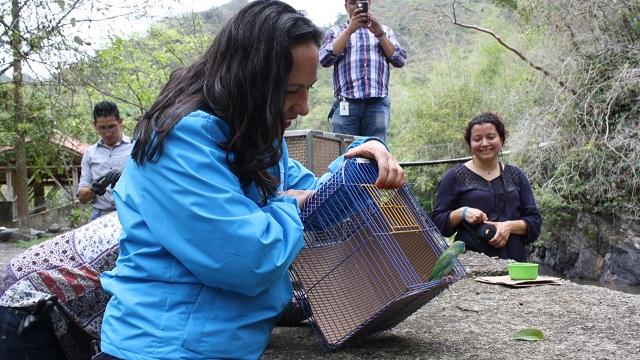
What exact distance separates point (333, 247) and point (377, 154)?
30cm

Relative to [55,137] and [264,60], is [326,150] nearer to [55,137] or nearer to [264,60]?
[264,60]

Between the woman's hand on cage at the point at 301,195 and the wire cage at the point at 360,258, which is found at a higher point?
the woman's hand on cage at the point at 301,195

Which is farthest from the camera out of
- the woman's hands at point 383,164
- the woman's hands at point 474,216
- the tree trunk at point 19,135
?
the tree trunk at point 19,135

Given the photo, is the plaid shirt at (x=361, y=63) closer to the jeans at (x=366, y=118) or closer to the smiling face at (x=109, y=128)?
the jeans at (x=366, y=118)

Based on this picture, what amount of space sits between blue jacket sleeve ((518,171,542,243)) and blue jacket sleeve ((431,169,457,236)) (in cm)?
37

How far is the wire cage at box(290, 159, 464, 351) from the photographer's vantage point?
168cm

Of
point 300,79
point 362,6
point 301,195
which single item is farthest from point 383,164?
point 362,6

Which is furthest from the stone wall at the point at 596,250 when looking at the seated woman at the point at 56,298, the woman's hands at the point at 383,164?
the seated woman at the point at 56,298

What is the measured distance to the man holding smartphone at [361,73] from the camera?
407 cm

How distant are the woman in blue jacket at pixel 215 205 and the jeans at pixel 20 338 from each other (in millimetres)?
473

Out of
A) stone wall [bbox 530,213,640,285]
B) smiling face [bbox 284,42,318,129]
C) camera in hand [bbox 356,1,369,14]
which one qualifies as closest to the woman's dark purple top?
camera in hand [bbox 356,1,369,14]

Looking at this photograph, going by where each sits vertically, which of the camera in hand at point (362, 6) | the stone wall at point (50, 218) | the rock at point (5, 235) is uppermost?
the camera in hand at point (362, 6)

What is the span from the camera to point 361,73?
406 centimetres

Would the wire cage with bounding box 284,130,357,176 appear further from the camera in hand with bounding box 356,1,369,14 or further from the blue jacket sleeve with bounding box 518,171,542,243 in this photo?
the blue jacket sleeve with bounding box 518,171,542,243
